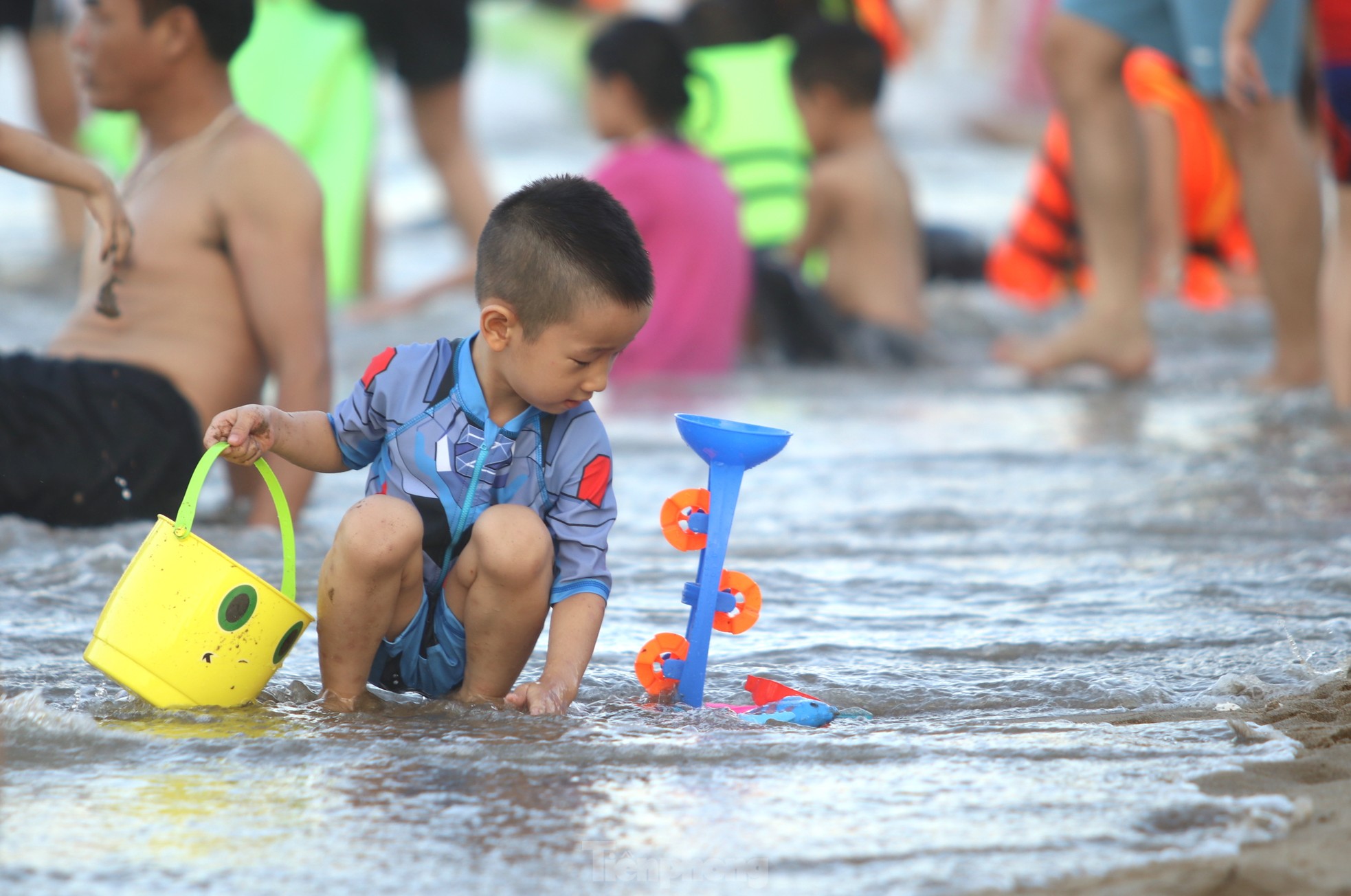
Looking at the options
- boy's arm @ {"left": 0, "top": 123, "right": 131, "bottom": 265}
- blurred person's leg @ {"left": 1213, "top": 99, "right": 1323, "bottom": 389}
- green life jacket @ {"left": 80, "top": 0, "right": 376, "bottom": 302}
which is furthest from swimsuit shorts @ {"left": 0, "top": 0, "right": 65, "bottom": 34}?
blurred person's leg @ {"left": 1213, "top": 99, "right": 1323, "bottom": 389}

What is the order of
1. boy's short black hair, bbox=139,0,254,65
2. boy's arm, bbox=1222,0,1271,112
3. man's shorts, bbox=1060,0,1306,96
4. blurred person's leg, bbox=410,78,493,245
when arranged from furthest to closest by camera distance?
blurred person's leg, bbox=410,78,493,245 → man's shorts, bbox=1060,0,1306,96 → boy's arm, bbox=1222,0,1271,112 → boy's short black hair, bbox=139,0,254,65

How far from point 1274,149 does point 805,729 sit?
316 cm

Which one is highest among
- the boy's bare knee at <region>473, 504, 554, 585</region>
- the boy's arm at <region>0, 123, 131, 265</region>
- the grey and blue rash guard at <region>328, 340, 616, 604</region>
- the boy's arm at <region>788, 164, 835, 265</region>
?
the boy's arm at <region>788, 164, 835, 265</region>

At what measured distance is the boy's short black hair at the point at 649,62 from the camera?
5383 millimetres

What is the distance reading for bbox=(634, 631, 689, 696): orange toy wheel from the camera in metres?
2.09

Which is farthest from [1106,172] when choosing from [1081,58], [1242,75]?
[1242,75]

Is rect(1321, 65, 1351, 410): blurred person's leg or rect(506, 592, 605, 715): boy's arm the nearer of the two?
rect(506, 592, 605, 715): boy's arm

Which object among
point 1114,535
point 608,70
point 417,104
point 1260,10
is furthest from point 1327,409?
point 417,104

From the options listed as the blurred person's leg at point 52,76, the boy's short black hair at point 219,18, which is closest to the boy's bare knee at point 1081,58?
the boy's short black hair at point 219,18

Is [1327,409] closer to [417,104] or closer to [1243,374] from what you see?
[1243,374]

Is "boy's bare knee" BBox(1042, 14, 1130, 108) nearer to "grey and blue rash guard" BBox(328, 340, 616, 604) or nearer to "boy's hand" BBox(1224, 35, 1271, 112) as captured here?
"boy's hand" BBox(1224, 35, 1271, 112)

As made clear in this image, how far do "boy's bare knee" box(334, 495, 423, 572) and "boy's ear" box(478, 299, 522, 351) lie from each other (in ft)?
0.84

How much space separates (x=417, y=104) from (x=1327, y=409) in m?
3.84

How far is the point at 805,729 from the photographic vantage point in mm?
1996
